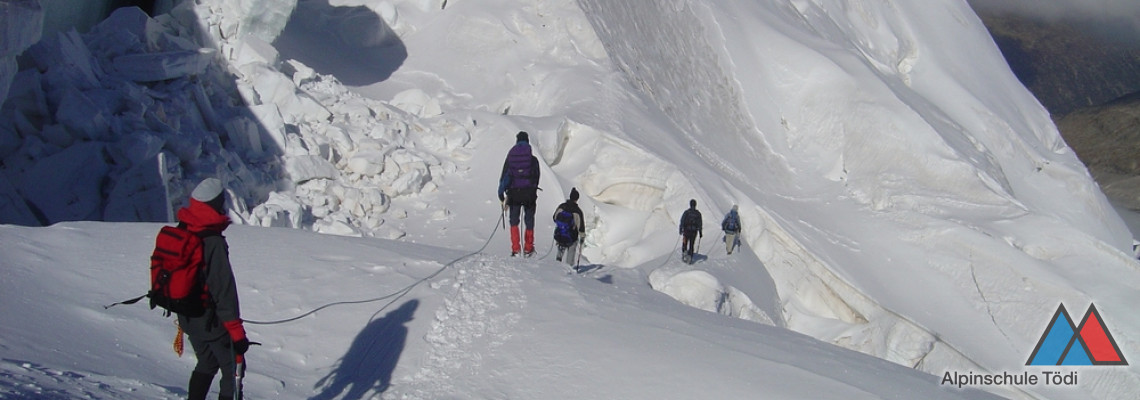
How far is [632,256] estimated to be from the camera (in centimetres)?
1444

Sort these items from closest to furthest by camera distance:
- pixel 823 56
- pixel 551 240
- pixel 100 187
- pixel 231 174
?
pixel 100 187 < pixel 231 174 < pixel 551 240 < pixel 823 56

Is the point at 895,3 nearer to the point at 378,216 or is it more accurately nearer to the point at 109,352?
the point at 378,216

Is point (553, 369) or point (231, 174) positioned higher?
point (553, 369)

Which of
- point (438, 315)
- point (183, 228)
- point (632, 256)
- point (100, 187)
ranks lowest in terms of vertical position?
point (632, 256)

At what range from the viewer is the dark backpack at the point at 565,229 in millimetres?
10164

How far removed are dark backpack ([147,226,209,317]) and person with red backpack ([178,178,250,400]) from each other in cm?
5

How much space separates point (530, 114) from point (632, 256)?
14.3 feet

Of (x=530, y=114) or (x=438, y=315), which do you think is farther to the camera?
(x=530, y=114)

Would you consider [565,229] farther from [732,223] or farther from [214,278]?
[214,278]

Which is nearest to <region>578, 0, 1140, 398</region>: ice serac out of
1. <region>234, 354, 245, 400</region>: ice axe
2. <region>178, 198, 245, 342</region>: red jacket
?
<region>234, 354, 245, 400</region>: ice axe

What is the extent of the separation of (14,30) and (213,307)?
20.3 feet

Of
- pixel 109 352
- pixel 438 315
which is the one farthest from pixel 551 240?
pixel 109 352

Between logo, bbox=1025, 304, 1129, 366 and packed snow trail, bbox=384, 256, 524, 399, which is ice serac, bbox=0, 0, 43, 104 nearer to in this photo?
packed snow trail, bbox=384, 256, 524, 399

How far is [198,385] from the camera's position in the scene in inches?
178
